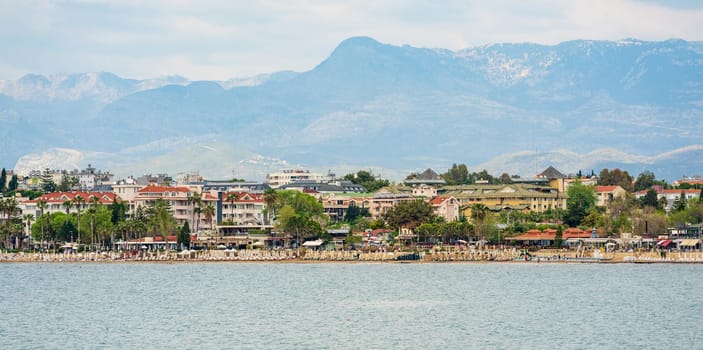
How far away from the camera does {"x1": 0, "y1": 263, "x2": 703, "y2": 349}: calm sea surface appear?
58.5 metres

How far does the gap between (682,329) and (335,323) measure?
1664cm

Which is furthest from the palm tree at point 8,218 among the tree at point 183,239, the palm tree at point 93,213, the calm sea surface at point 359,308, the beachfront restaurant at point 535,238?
the beachfront restaurant at point 535,238

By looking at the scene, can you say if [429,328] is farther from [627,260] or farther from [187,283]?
[627,260]

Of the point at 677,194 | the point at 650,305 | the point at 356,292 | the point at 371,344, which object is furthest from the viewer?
the point at 677,194

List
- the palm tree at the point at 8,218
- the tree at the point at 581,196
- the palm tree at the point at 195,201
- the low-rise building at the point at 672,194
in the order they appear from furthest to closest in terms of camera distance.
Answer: the low-rise building at the point at 672,194, the tree at the point at 581,196, the palm tree at the point at 195,201, the palm tree at the point at 8,218

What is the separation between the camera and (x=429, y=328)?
62469 mm

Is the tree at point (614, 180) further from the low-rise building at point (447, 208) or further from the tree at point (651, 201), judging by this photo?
the low-rise building at point (447, 208)

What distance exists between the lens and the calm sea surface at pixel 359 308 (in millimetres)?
58469

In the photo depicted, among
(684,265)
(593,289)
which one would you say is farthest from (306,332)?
(684,265)

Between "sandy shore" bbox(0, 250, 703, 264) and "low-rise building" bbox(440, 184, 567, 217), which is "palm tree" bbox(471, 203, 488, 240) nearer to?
"sandy shore" bbox(0, 250, 703, 264)

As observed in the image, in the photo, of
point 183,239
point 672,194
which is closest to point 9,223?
point 183,239

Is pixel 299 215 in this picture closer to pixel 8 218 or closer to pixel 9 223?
pixel 9 223

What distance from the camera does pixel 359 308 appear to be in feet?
237

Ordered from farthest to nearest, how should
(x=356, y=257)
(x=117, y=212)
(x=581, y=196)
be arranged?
1. (x=581, y=196)
2. (x=117, y=212)
3. (x=356, y=257)
